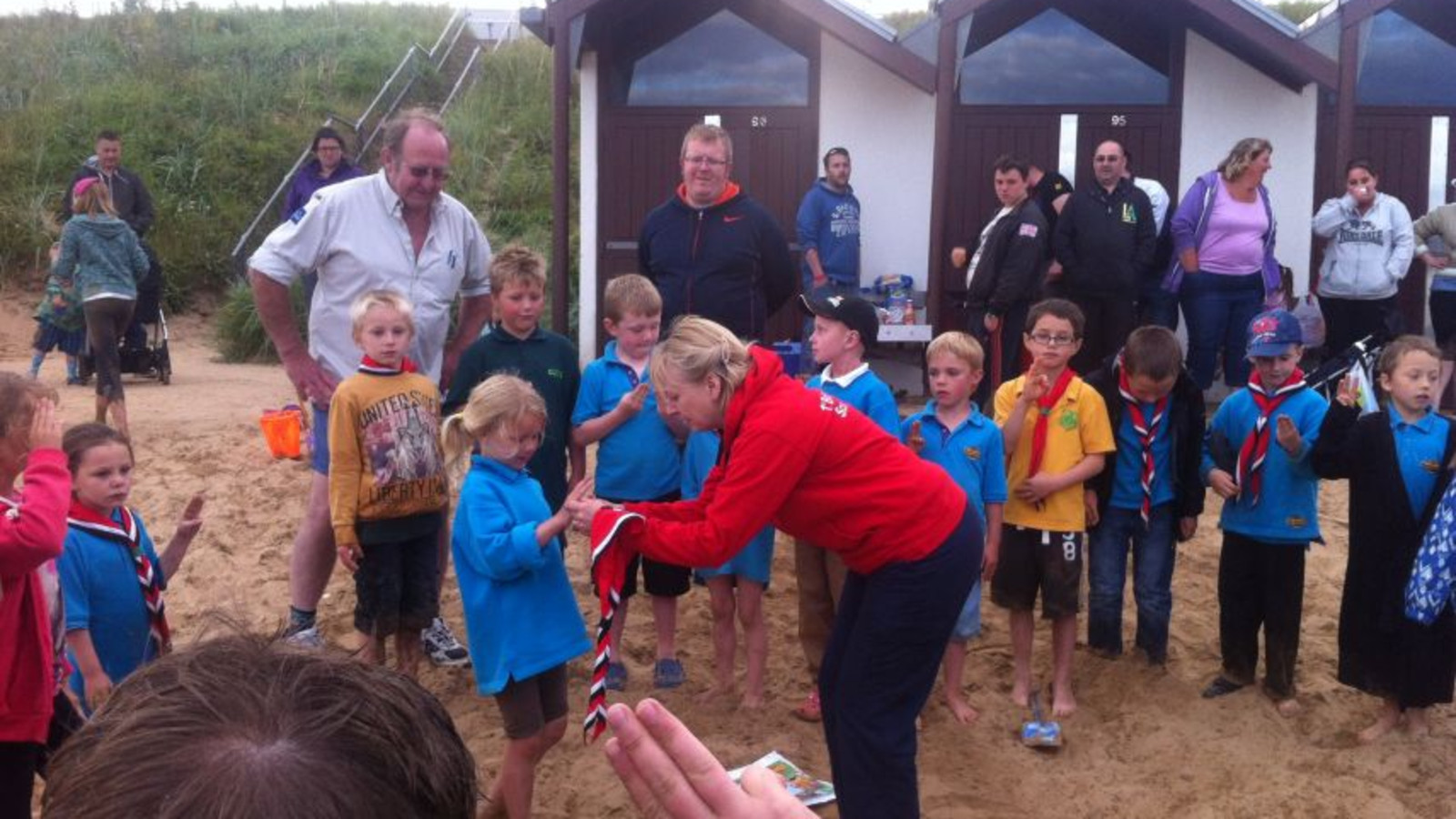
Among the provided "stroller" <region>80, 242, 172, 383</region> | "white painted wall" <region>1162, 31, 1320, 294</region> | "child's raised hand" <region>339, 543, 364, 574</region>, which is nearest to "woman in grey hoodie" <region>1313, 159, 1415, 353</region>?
"white painted wall" <region>1162, 31, 1320, 294</region>

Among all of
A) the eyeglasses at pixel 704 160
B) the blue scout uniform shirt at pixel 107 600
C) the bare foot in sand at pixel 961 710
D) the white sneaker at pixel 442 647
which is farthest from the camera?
the eyeglasses at pixel 704 160

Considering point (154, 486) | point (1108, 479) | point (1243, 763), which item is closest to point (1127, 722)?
point (1243, 763)

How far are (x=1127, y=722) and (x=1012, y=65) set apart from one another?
23.9ft

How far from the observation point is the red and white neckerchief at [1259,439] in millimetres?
5246

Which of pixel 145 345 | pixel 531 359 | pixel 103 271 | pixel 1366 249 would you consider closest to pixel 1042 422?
pixel 531 359

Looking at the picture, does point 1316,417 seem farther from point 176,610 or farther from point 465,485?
point 176,610

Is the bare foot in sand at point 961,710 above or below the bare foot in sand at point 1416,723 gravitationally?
below

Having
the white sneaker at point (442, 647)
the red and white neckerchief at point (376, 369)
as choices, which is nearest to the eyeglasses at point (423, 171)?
the red and white neckerchief at point (376, 369)

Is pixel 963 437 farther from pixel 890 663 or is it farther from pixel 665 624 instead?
pixel 890 663

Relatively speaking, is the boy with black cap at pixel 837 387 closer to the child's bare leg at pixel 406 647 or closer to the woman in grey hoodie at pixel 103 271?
the child's bare leg at pixel 406 647

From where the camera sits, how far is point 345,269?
503cm

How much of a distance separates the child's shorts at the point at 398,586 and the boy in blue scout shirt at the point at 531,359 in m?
0.54

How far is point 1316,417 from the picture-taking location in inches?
207

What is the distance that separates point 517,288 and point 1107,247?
487cm
